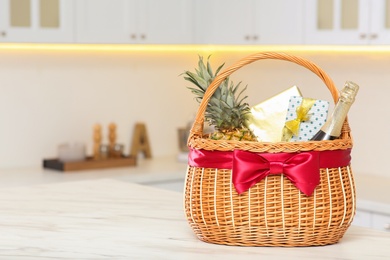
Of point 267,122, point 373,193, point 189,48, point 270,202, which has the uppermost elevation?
point 189,48

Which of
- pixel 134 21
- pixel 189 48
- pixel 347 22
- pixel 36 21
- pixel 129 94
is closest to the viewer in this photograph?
pixel 347 22

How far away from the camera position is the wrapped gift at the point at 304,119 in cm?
187

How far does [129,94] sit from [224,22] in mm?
753

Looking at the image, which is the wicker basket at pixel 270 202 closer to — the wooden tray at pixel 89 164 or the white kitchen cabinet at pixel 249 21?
the white kitchen cabinet at pixel 249 21

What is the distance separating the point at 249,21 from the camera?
4.59 meters

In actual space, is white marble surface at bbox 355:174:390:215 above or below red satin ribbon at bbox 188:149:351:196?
below

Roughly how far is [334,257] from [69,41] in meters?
2.94

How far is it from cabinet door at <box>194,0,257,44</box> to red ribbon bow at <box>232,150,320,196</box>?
2839 mm

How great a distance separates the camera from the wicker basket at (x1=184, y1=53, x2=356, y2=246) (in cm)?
178

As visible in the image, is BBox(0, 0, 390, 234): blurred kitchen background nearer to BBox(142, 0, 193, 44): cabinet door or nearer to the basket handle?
BBox(142, 0, 193, 44): cabinet door

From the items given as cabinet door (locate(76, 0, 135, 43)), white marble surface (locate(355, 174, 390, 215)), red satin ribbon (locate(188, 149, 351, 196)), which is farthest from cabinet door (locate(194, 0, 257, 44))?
red satin ribbon (locate(188, 149, 351, 196))

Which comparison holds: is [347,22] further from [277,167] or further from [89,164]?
[277,167]

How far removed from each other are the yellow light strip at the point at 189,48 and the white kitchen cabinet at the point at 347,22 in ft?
0.28

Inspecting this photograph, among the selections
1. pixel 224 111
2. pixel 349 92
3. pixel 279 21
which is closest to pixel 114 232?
pixel 224 111
